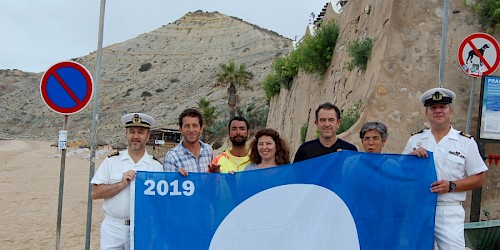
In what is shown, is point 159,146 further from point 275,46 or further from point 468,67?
point 275,46

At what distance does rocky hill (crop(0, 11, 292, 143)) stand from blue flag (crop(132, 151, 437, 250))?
5228 cm

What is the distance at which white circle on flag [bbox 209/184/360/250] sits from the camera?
4.38m

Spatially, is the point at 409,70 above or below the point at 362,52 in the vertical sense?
below

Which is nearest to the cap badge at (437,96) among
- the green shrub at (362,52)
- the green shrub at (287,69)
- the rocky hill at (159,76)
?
the green shrub at (362,52)

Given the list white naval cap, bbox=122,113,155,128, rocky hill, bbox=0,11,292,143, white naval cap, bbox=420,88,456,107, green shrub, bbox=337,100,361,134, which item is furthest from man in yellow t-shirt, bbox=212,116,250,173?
rocky hill, bbox=0,11,292,143

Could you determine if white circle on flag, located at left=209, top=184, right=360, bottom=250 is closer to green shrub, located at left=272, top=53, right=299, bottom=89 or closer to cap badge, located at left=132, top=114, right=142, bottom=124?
cap badge, located at left=132, top=114, right=142, bottom=124

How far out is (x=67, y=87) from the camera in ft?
18.5

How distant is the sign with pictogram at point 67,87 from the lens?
559 centimetres

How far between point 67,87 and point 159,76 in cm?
9806

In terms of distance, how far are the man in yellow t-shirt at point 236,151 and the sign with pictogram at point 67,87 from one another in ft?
6.27

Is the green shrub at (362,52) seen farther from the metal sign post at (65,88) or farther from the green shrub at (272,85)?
the green shrub at (272,85)

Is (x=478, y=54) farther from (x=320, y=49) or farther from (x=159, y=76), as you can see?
(x=159, y=76)

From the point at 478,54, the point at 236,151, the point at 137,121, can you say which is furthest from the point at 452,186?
the point at 478,54

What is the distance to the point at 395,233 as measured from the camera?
4.40 meters
